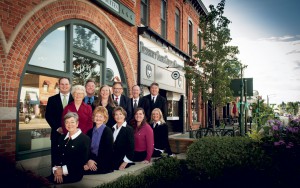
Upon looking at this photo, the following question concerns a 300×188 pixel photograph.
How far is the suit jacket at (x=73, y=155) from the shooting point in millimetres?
3957

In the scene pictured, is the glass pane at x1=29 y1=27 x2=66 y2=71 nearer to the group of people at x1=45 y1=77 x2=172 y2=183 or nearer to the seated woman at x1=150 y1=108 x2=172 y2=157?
the group of people at x1=45 y1=77 x2=172 y2=183

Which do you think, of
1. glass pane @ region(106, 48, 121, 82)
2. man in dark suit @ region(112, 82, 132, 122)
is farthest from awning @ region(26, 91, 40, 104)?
glass pane @ region(106, 48, 121, 82)

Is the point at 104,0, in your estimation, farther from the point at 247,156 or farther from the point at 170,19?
the point at 170,19

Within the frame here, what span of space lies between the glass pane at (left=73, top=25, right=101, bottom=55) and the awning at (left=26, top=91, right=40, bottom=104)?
194cm

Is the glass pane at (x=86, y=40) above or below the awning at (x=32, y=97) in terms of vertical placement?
above

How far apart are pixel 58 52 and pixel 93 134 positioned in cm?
306

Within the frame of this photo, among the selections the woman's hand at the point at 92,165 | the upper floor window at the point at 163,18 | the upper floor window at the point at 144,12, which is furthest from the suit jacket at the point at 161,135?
the upper floor window at the point at 163,18

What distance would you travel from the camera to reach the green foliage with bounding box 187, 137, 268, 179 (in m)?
4.72

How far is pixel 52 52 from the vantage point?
22.0ft

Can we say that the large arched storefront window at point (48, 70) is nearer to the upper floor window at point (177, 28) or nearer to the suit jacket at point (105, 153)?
the suit jacket at point (105, 153)

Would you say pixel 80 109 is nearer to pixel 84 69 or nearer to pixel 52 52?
pixel 52 52

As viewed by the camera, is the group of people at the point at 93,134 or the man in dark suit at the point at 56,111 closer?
the group of people at the point at 93,134

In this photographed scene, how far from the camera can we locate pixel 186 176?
17.2ft

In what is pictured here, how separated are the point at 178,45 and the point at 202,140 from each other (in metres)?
11.8
